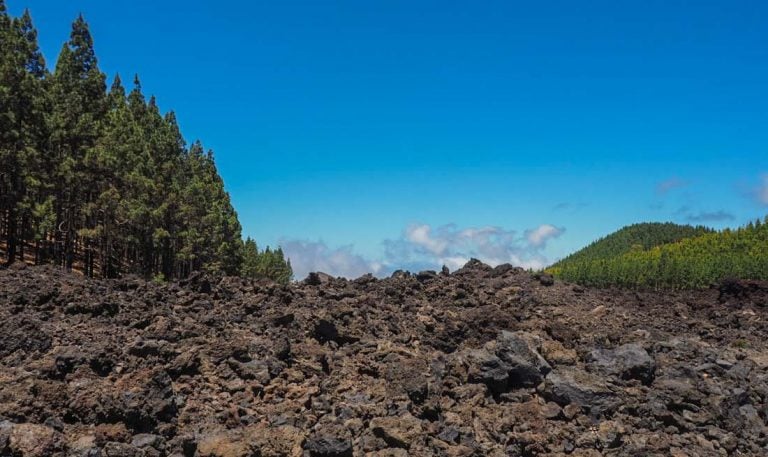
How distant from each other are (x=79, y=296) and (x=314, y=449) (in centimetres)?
968

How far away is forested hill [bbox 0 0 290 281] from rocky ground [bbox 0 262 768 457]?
1584 cm

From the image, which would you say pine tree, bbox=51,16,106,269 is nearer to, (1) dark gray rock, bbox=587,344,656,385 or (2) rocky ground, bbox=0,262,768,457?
(2) rocky ground, bbox=0,262,768,457

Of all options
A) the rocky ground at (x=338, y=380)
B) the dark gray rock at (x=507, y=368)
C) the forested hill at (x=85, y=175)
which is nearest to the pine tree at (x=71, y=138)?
the forested hill at (x=85, y=175)

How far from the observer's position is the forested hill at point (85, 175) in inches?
1260

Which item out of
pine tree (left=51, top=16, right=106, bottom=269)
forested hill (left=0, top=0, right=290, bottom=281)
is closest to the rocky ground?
forested hill (left=0, top=0, right=290, bottom=281)

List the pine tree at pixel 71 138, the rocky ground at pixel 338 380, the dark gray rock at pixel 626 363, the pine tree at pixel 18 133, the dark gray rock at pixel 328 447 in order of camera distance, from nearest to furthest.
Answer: the dark gray rock at pixel 328 447, the rocky ground at pixel 338 380, the dark gray rock at pixel 626 363, the pine tree at pixel 18 133, the pine tree at pixel 71 138

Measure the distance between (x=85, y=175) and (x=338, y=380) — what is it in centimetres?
2927

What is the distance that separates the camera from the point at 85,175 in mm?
34906

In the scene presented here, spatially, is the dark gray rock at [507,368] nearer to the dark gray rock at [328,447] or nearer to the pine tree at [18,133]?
the dark gray rock at [328,447]

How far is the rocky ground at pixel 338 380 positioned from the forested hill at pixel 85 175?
15.8 meters

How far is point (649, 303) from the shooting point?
26.2m

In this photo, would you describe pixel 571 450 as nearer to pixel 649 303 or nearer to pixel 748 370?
pixel 748 370

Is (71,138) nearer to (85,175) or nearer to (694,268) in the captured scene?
(85,175)

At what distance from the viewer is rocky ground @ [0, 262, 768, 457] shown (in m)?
9.52
